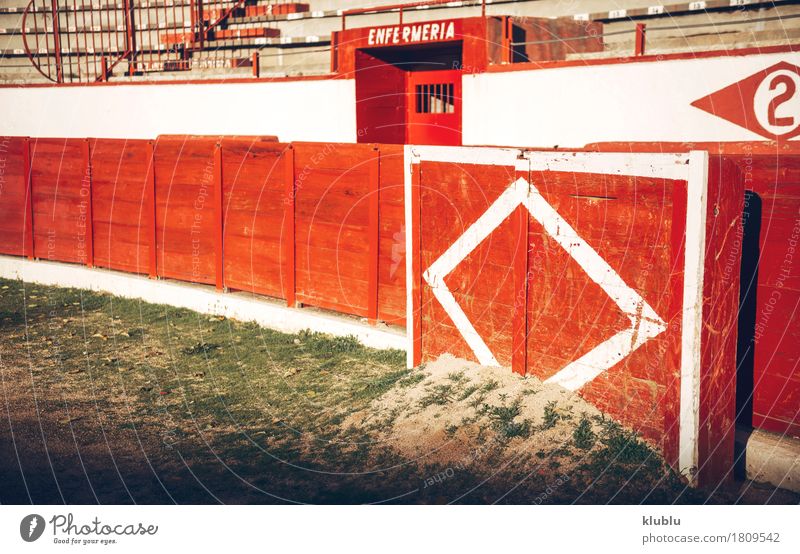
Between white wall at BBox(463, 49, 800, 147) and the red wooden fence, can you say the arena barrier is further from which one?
white wall at BBox(463, 49, 800, 147)

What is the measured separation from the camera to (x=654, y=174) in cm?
527

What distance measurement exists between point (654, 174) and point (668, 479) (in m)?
1.77

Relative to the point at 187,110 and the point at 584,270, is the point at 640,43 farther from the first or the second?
the point at 187,110

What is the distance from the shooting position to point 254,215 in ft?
32.9

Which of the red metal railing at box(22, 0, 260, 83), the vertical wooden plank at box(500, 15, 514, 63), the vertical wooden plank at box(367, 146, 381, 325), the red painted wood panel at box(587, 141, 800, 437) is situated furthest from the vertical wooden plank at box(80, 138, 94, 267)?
the red painted wood panel at box(587, 141, 800, 437)

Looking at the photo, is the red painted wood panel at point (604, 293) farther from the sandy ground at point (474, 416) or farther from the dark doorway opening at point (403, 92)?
the dark doorway opening at point (403, 92)

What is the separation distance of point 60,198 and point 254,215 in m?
4.15

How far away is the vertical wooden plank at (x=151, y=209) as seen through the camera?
36.8ft


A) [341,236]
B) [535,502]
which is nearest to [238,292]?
[341,236]

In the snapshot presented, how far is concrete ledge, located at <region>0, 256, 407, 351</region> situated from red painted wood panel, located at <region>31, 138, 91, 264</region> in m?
0.26

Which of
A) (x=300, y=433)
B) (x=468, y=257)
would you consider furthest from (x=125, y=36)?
(x=300, y=433)

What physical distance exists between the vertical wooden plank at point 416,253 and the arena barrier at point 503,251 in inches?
0.7

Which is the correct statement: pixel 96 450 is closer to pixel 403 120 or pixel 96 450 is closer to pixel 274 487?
pixel 274 487
